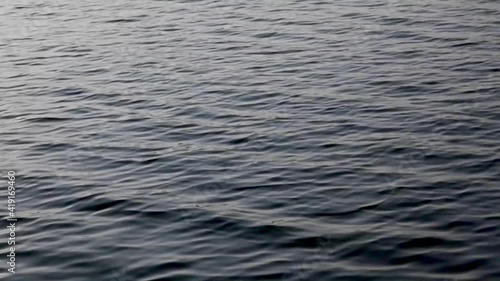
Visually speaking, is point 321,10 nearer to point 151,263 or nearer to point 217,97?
point 217,97

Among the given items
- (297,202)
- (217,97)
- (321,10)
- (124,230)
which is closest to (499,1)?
(321,10)

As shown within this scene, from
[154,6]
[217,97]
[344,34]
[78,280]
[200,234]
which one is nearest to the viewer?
[78,280]

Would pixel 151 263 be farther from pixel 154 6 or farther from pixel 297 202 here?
pixel 154 6

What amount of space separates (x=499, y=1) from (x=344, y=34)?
548 cm

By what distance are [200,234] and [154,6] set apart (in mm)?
17757

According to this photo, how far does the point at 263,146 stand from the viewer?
1566 centimetres

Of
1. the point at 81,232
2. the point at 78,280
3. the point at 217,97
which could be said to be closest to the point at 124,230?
the point at 81,232

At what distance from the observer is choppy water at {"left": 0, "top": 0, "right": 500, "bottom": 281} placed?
11688 mm

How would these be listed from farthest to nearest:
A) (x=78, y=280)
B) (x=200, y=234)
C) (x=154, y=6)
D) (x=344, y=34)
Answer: (x=154, y=6) → (x=344, y=34) → (x=200, y=234) → (x=78, y=280)

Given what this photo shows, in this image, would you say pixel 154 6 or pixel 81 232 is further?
pixel 154 6

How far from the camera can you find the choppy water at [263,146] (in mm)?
11688

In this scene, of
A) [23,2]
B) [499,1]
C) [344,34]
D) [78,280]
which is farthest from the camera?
[23,2]

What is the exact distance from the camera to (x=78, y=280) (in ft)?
37.2

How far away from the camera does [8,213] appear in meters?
13.6
